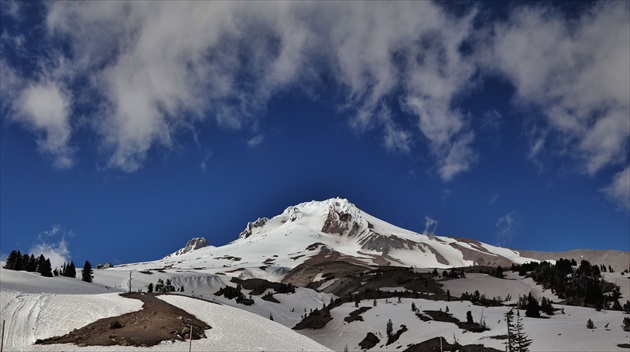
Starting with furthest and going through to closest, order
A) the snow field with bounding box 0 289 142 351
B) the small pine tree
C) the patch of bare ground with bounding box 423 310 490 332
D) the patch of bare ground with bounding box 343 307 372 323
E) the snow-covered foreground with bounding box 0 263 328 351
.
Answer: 1. the small pine tree
2. the patch of bare ground with bounding box 343 307 372 323
3. the patch of bare ground with bounding box 423 310 490 332
4. the snow field with bounding box 0 289 142 351
5. the snow-covered foreground with bounding box 0 263 328 351

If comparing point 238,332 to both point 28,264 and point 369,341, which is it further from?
point 28,264

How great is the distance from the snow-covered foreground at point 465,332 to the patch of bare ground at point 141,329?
70.8ft

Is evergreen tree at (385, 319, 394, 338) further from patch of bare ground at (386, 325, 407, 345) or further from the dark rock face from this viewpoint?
the dark rock face

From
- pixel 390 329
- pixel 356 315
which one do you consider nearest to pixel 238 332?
pixel 390 329

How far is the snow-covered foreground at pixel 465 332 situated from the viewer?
44.4m

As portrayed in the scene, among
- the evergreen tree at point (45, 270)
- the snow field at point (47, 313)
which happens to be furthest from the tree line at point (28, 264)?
the snow field at point (47, 313)

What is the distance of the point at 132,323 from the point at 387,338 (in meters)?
27.0

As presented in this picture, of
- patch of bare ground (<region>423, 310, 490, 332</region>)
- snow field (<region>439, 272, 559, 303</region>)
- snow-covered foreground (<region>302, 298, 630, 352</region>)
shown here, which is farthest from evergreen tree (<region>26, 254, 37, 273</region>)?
snow field (<region>439, 272, 559, 303</region>)

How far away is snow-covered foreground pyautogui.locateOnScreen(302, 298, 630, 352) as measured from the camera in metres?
44.4

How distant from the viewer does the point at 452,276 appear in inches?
3735

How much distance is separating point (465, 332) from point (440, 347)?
569cm

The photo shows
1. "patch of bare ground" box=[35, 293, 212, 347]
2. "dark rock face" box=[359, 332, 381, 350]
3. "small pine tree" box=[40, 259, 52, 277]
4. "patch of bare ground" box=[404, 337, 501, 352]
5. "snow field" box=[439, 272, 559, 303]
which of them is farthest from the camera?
"snow field" box=[439, 272, 559, 303]

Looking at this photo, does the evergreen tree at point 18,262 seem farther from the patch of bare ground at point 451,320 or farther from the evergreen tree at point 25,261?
the patch of bare ground at point 451,320

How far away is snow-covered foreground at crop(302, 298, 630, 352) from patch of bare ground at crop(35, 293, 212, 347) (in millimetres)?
21581
